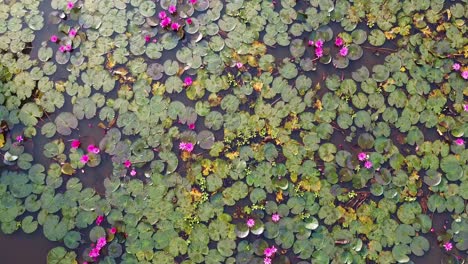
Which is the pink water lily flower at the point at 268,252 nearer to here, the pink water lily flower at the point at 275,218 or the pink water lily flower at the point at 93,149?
the pink water lily flower at the point at 275,218

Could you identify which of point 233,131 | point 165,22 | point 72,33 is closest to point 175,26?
point 165,22

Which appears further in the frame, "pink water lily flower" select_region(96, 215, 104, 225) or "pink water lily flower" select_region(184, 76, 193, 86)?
"pink water lily flower" select_region(184, 76, 193, 86)

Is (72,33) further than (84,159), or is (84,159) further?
(72,33)

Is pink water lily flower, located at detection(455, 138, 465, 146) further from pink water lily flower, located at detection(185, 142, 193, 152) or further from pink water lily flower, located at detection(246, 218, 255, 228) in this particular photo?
pink water lily flower, located at detection(185, 142, 193, 152)

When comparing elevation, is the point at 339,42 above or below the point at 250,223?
above

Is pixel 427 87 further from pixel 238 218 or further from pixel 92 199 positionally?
pixel 92 199

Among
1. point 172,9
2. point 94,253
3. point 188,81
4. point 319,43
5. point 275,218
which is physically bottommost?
point 94,253

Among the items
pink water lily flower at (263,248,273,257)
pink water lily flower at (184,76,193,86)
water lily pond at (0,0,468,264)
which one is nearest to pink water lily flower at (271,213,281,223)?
water lily pond at (0,0,468,264)

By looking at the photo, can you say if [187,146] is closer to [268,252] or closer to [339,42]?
[268,252]
